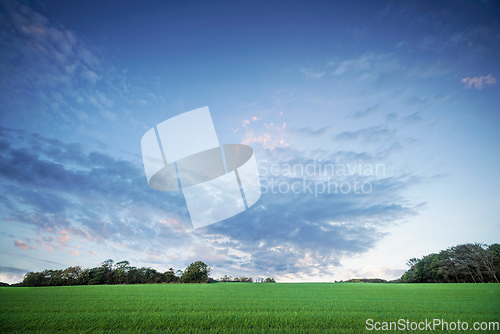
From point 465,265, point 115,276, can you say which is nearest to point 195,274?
point 115,276

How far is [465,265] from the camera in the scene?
66812mm

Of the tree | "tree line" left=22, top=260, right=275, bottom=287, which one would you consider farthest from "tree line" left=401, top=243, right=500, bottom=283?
the tree

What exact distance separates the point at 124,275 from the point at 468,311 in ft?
310

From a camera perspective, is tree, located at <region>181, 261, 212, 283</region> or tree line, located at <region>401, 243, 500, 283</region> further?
tree, located at <region>181, 261, 212, 283</region>

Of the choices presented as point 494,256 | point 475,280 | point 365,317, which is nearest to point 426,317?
point 365,317

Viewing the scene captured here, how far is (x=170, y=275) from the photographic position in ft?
297

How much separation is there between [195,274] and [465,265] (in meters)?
91.4

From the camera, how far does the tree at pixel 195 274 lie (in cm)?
8581

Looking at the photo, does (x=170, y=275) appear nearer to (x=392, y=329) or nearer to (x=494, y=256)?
(x=392, y=329)

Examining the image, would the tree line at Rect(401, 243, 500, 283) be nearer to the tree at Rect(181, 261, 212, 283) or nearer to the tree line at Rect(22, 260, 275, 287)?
the tree line at Rect(22, 260, 275, 287)

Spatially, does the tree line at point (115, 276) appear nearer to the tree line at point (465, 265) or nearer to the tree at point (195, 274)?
the tree at point (195, 274)

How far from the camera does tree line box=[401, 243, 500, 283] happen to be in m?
62.3

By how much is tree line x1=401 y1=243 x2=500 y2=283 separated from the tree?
271 feet

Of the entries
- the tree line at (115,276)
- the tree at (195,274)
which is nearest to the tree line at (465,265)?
the tree line at (115,276)
